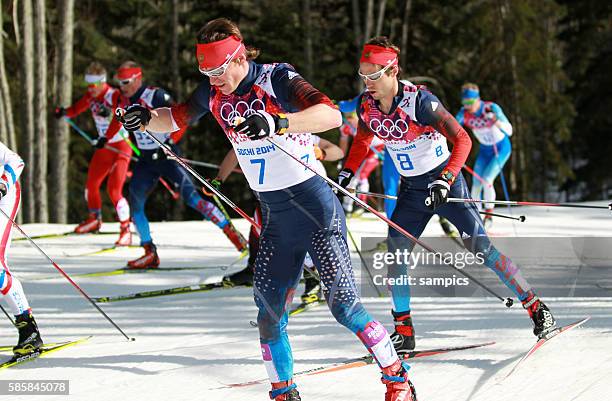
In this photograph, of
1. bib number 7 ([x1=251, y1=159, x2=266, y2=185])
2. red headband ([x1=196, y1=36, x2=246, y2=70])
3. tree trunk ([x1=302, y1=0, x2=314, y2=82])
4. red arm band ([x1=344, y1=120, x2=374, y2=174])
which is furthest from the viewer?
tree trunk ([x1=302, y1=0, x2=314, y2=82])

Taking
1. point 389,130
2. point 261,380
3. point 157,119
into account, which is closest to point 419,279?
point 389,130

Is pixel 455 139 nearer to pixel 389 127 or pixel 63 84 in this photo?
pixel 389 127

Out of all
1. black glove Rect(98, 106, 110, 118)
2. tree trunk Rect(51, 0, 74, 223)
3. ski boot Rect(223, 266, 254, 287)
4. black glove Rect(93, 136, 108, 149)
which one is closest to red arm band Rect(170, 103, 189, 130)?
ski boot Rect(223, 266, 254, 287)

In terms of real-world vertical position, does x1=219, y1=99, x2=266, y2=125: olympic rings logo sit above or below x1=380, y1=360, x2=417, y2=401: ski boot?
above

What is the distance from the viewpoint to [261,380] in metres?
4.52

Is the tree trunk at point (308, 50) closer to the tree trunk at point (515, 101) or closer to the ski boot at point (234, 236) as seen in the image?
the tree trunk at point (515, 101)

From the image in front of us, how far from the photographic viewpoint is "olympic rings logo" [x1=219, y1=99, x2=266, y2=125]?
3656 mm

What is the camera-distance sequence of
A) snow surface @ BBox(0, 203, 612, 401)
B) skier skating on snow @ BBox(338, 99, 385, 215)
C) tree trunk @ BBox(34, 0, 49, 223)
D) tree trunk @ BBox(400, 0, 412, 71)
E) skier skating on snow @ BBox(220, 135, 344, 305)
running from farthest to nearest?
tree trunk @ BBox(400, 0, 412, 71)
tree trunk @ BBox(34, 0, 49, 223)
skier skating on snow @ BBox(338, 99, 385, 215)
skier skating on snow @ BBox(220, 135, 344, 305)
snow surface @ BBox(0, 203, 612, 401)

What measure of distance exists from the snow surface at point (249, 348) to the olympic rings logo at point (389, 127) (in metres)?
1.28

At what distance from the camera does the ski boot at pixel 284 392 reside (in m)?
3.80

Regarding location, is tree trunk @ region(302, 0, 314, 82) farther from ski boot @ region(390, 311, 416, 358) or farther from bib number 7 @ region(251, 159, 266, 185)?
bib number 7 @ region(251, 159, 266, 185)

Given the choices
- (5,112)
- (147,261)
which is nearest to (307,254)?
(147,261)

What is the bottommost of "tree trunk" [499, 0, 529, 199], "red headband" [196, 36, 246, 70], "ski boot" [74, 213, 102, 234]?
"tree trunk" [499, 0, 529, 199]

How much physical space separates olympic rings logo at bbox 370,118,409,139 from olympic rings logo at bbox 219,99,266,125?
4.74 ft
